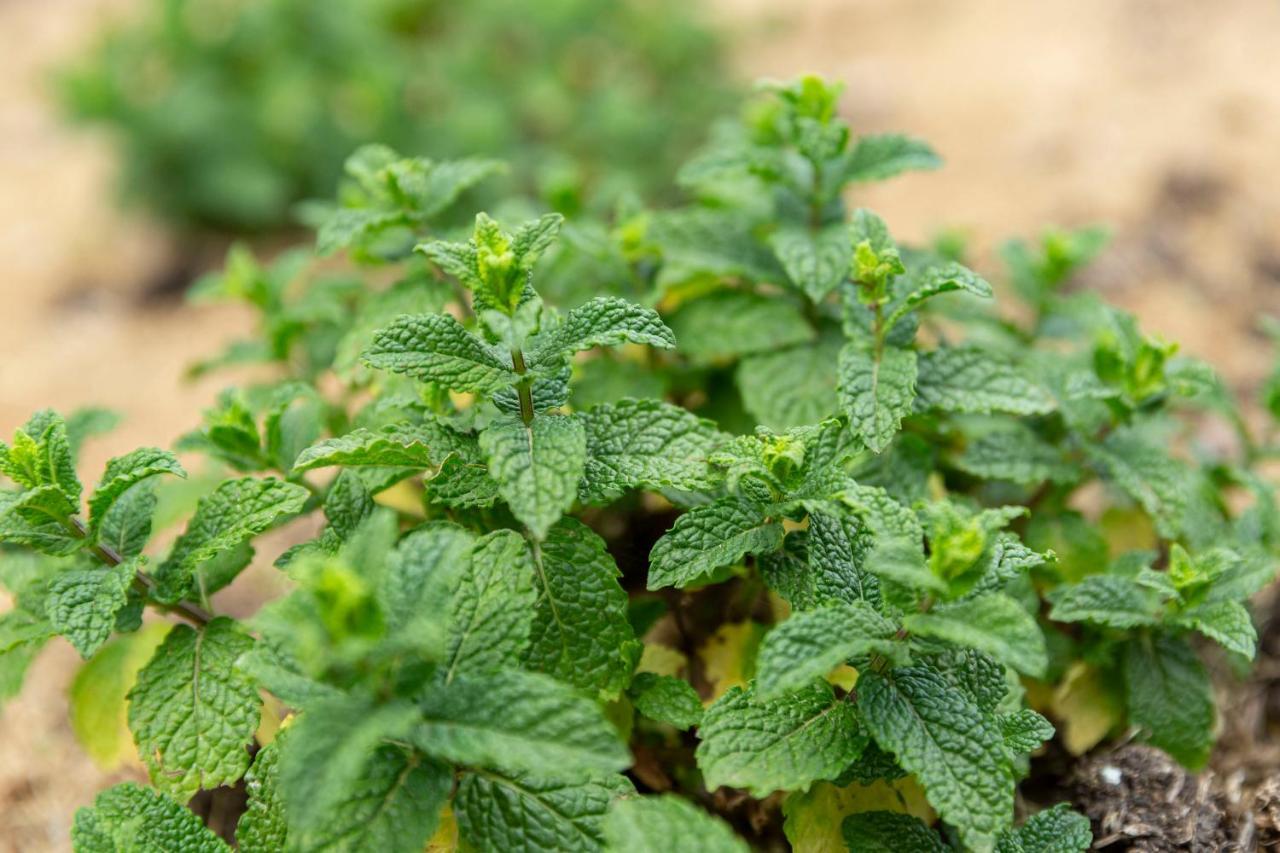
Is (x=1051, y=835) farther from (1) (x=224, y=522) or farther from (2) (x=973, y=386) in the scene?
(1) (x=224, y=522)

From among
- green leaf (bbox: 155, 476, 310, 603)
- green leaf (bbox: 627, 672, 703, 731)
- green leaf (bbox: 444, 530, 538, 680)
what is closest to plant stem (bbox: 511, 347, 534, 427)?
green leaf (bbox: 444, 530, 538, 680)

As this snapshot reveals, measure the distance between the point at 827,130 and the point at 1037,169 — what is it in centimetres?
279

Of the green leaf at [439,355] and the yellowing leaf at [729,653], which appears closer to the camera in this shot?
the green leaf at [439,355]

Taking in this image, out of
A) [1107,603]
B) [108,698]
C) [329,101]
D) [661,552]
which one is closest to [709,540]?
[661,552]

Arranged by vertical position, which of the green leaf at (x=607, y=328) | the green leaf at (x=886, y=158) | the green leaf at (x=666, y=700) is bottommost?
the green leaf at (x=666, y=700)

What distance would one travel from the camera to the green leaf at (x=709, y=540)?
1.47 meters

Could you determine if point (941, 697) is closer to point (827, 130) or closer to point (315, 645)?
point (315, 645)

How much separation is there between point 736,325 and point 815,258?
20 cm

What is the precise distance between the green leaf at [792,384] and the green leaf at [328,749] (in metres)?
0.86

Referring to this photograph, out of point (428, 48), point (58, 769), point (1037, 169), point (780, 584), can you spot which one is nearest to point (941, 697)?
point (780, 584)

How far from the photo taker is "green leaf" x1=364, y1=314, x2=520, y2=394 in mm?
1448

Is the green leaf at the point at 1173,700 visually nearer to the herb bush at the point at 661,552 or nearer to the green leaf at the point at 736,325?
the herb bush at the point at 661,552

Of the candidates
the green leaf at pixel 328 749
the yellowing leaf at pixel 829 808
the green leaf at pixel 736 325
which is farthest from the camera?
the green leaf at pixel 736 325

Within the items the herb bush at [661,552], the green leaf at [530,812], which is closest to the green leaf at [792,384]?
the herb bush at [661,552]
